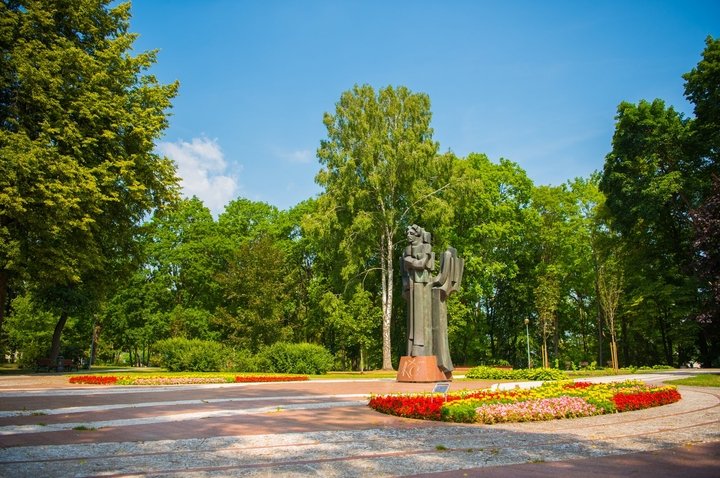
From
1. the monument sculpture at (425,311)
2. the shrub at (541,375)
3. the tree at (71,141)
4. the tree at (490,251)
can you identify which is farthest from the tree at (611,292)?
the tree at (71,141)

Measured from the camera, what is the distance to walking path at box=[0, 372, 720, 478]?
614 centimetres

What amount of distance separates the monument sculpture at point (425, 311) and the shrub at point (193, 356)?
15597mm

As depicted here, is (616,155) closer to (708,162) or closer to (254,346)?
→ (708,162)

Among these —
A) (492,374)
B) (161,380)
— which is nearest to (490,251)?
(492,374)

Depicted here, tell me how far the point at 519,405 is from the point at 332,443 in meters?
4.34

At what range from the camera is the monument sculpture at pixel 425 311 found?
19.1 m

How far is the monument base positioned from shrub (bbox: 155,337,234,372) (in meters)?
16.0

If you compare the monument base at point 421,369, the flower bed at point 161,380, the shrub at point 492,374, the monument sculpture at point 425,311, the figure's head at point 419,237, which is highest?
the figure's head at point 419,237

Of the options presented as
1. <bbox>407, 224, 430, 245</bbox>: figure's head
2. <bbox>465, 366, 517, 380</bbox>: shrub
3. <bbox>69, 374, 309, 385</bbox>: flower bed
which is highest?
<bbox>407, 224, 430, 245</bbox>: figure's head

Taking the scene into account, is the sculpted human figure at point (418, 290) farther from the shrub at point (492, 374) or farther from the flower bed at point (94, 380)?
the flower bed at point (94, 380)

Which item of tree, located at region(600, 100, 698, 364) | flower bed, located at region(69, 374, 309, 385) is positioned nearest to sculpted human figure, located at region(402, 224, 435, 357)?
flower bed, located at region(69, 374, 309, 385)

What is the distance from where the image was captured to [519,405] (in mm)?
10312

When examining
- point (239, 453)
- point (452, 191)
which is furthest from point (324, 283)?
point (239, 453)

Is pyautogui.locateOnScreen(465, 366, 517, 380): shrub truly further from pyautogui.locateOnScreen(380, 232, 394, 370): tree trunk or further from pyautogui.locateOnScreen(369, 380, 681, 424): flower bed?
pyautogui.locateOnScreen(369, 380, 681, 424): flower bed
